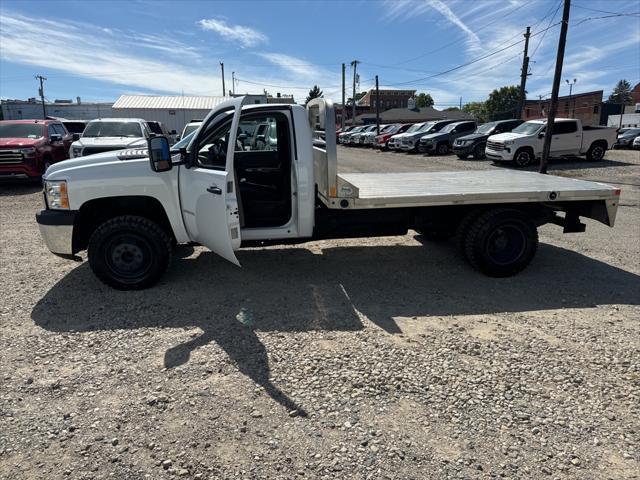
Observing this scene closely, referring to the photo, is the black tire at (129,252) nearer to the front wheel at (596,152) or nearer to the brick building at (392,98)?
the front wheel at (596,152)

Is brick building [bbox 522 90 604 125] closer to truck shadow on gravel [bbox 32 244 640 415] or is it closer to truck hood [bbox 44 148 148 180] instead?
truck shadow on gravel [bbox 32 244 640 415]

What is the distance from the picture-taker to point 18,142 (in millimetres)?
12227

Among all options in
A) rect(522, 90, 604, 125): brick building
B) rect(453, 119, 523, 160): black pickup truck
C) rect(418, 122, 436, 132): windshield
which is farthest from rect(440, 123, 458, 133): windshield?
rect(522, 90, 604, 125): brick building

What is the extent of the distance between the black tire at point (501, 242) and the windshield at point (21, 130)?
1285 cm

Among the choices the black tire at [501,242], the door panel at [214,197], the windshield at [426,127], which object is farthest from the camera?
the windshield at [426,127]

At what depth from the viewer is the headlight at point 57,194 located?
4809mm

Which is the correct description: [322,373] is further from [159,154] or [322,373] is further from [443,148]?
[443,148]

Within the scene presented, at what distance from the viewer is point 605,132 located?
19781 mm

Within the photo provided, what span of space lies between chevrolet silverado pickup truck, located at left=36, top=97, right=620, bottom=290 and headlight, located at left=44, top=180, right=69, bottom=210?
0.04ft

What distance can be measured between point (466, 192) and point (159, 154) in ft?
11.3

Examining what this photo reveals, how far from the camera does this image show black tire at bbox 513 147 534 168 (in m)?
18.3

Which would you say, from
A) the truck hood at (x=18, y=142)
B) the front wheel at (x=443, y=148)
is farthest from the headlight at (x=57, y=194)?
the front wheel at (x=443, y=148)

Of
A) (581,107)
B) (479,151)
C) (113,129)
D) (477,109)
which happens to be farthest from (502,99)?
(113,129)

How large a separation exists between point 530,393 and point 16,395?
3613 millimetres
